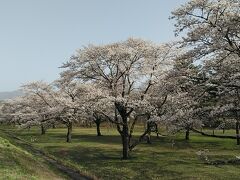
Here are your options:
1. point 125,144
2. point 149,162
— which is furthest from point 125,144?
point 149,162

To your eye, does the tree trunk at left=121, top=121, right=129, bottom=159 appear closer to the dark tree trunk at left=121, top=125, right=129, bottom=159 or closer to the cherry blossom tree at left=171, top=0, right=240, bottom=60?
the dark tree trunk at left=121, top=125, right=129, bottom=159

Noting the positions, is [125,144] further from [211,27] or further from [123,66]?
[211,27]

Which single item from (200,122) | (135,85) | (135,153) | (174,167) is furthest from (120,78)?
(200,122)

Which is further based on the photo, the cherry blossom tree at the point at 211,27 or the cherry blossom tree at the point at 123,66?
the cherry blossom tree at the point at 123,66

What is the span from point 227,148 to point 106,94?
2332 cm

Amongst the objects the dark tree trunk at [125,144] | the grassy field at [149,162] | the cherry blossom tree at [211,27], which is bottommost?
the grassy field at [149,162]

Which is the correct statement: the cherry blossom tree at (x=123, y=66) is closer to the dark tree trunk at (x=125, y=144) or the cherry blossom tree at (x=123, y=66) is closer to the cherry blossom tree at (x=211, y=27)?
the dark tree trunk at (x=125, y=144)

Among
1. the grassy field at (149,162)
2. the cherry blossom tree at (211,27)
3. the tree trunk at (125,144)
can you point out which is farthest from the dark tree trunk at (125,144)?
the cherry blossom tree at (211,27)

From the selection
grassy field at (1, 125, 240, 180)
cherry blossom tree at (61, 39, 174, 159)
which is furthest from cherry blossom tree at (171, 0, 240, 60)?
cherry blossom tree at (61, 39, 174, 159)

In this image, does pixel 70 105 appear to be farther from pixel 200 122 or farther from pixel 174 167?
pixel 200 122

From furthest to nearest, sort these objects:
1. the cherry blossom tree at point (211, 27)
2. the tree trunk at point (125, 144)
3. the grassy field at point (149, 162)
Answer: the tree trunk at point (125, 144), the grassy field at point (149, 162), the cherry blossom tree at point (211, 27)

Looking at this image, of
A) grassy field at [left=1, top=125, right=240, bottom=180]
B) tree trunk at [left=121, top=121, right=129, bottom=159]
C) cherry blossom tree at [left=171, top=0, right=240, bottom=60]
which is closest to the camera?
cherry blossom tree at [left=171, top=0, right=240, bottom=60]

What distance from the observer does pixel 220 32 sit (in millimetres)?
24016

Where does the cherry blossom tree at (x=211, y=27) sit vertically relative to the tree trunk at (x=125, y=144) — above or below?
above
